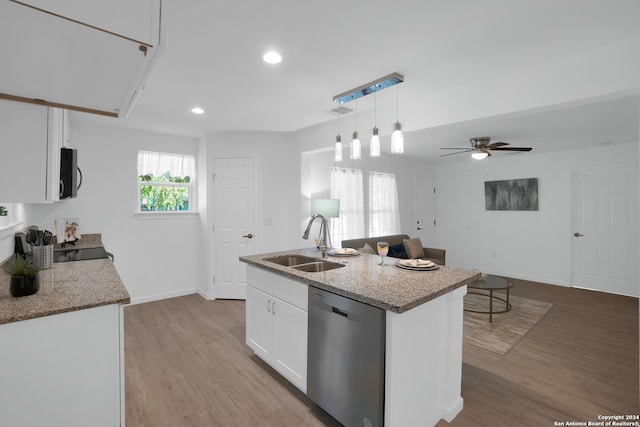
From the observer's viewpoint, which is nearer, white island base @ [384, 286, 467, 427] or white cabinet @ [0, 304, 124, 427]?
white cabinet @ [0, 304, 124, 427]

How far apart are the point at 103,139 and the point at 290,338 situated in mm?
3760

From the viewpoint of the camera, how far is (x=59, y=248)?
3.37 m

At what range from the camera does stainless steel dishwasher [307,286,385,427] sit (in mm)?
1711

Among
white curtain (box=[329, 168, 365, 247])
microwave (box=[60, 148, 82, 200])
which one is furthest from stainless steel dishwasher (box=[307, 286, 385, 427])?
white curtain (box=[329, 168, 365, 247])

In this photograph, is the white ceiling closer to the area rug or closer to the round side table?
the round side table

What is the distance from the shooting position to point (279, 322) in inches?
98.5

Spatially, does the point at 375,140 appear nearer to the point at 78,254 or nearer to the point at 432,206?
the point at 78,254

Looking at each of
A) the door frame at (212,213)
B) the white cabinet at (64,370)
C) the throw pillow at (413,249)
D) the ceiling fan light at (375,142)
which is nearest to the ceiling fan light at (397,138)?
the ceiling fan light at (375,142)

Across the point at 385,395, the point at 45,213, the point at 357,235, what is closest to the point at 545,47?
the point at 385,395

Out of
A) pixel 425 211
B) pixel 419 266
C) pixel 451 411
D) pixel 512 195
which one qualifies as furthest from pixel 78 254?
pixel 512 195

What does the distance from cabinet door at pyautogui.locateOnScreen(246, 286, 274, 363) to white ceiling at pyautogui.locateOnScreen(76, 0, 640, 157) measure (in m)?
1.90

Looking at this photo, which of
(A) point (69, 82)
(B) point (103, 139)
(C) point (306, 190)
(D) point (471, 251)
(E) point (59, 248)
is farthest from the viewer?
(D) point (471, 251)

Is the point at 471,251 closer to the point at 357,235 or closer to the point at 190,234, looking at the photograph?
the point at 357,235

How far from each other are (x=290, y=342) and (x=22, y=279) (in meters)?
1.66
